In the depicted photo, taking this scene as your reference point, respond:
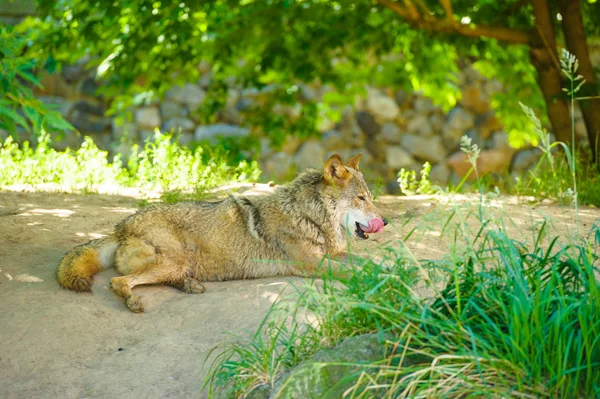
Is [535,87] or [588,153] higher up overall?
[535,87]

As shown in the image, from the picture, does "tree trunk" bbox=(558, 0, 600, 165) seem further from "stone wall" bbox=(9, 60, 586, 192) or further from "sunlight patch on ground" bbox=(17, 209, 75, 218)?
"sunlight patch on ground" bbox=(17, 209, 75, 218)

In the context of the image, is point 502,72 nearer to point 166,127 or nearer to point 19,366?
point 166,127

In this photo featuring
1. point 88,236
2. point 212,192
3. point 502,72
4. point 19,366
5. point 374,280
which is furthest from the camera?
point 502,72

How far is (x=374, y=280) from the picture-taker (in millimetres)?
3719

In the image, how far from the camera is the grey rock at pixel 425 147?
52.7 ft

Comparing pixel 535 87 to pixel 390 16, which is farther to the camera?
pixel 535 87

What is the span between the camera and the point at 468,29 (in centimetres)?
911

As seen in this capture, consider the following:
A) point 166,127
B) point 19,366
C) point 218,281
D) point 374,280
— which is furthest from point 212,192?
point 166,127

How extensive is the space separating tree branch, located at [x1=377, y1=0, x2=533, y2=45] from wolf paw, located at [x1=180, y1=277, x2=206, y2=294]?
4.96 metres

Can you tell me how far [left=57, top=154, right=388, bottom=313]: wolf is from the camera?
211 inches

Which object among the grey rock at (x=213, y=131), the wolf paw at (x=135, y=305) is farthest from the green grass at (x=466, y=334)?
the grey rock at (x=213, y=131)

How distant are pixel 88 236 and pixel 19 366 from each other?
217 cm

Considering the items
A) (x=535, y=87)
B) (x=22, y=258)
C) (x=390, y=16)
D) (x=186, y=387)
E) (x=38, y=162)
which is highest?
(x=390, y=16)

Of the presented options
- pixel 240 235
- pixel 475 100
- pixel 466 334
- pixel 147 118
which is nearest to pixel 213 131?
pixel 147 118
